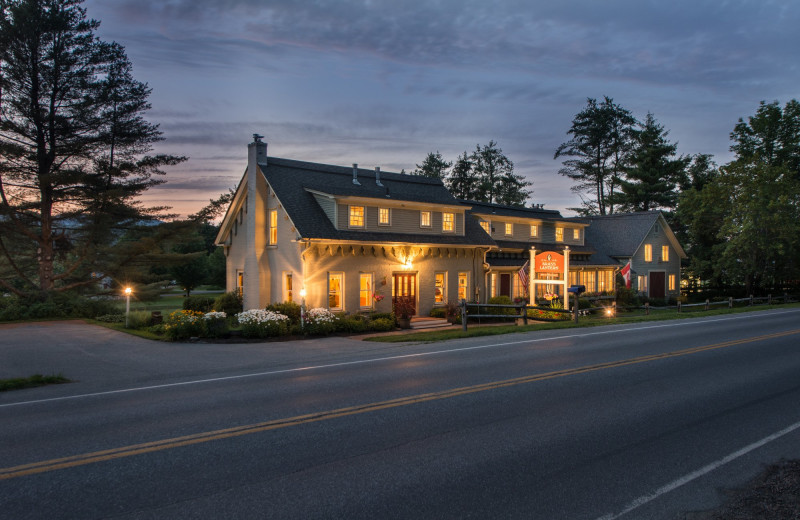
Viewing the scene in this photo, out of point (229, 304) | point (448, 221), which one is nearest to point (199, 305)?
point (229, 304)

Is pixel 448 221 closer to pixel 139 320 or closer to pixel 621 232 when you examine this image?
pixel 139 320

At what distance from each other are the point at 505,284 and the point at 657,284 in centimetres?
1873

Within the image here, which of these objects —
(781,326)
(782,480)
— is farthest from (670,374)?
(781,326)

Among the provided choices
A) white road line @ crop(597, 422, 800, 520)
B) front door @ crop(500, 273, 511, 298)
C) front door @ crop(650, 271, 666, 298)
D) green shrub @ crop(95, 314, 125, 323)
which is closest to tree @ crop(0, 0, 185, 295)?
green shrub @ crop(95, 314, 125, 323)

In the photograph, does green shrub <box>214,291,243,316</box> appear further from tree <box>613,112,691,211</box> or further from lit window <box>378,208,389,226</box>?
tree <box>613,112,691,211</box>

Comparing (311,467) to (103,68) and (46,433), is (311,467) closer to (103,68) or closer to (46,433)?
(46,433)

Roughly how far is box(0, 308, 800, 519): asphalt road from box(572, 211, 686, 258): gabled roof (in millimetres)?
30130

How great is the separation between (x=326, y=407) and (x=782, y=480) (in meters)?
5.88

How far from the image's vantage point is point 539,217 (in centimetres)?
3753

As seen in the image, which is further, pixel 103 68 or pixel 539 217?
pixel 539 217

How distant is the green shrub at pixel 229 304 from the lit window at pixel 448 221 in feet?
36.8

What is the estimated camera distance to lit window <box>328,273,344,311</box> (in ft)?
76.5

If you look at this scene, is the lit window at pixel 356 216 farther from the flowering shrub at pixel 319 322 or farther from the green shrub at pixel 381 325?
the flowering shrub at pixel 319 322

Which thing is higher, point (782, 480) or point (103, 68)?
point (103, 68)
